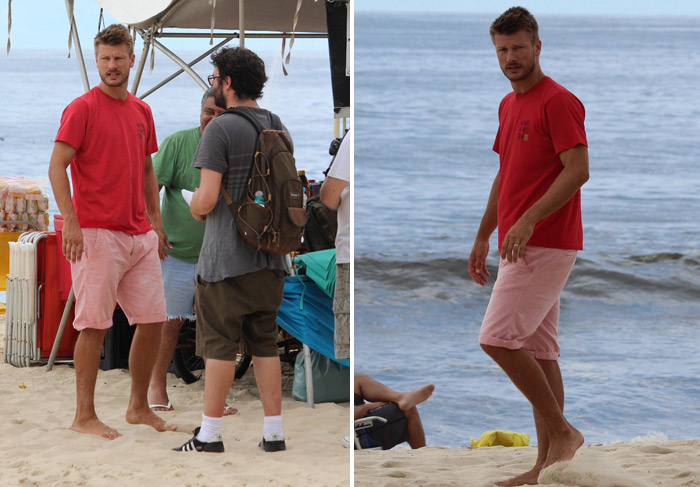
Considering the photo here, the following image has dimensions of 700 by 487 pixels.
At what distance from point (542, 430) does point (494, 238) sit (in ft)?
30.3

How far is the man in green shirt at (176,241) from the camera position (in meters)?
3.66

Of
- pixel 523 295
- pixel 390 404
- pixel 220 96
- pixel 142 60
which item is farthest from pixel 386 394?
pixel 142 60

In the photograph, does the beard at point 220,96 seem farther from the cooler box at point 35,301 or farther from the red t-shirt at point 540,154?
the cooler box at point 35,301

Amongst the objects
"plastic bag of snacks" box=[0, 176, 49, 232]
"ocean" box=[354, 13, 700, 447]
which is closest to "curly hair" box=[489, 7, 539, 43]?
"ocean" box=[354, 13, 700, 447]

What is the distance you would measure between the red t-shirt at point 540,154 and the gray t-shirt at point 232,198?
2.66ft

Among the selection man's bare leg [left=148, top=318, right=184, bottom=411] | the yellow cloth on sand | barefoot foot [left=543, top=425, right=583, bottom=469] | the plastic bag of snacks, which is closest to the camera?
barefoot foot [left=543, top=425, right=583, bottom=469]

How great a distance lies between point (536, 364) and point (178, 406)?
181 centimetres

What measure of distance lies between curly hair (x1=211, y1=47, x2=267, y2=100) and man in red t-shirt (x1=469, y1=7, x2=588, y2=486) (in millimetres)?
818

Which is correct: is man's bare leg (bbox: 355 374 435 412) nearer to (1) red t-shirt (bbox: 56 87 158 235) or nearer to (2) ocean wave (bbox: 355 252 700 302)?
(1) red t-shirt (bbox: 56 87 158 235)

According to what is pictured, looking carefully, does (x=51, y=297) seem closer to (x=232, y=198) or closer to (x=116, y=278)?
(x=116, y=278)

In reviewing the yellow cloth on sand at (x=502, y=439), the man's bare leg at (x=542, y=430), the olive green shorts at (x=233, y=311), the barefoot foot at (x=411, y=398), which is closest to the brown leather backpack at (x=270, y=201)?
the olive green shorts at (x=233, y=311)

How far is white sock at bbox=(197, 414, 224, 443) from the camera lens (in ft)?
9.67

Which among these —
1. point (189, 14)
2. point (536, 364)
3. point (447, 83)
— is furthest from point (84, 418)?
point (447, 83)

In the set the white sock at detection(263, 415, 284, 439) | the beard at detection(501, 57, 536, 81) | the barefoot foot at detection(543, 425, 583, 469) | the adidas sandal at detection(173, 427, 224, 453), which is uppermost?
the beard at detection(501, 57, 536, 81)
